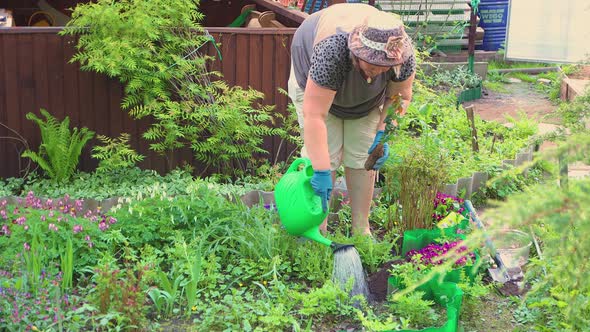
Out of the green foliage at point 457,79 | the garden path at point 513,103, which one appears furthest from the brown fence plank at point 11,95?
the green foliage at point 457,79

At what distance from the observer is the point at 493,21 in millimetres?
12578

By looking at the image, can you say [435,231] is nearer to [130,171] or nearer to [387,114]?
[387,114]

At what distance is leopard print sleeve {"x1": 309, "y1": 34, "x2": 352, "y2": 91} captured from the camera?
4.19m

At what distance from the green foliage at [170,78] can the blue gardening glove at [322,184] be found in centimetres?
174

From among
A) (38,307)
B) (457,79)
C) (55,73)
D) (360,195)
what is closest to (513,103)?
(457,79)

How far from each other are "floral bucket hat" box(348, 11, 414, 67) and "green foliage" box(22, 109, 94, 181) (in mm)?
2642

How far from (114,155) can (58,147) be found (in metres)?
0.40

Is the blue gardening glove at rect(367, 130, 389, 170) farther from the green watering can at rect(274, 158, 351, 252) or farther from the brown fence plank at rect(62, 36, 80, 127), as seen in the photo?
the brown fence plank at rect(62, 36, 80, 127)

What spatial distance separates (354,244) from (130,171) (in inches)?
84.2

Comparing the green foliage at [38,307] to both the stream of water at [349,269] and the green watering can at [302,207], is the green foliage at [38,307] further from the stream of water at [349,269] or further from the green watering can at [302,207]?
the stream of water at [349,269]

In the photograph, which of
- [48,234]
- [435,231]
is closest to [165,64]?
[48,234]

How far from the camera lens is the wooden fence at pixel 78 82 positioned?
6.03 metres

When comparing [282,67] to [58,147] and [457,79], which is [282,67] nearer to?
[58,147]

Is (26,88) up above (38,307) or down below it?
above
